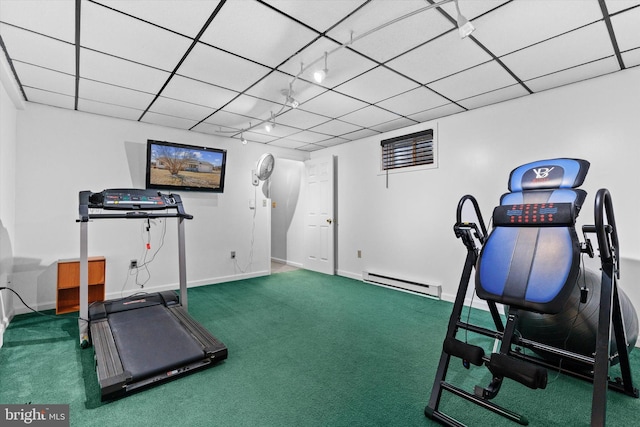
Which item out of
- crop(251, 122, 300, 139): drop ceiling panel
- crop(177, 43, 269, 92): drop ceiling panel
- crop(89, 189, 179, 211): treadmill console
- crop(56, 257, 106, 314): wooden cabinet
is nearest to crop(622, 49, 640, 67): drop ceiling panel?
crop(177, 43, 269, 92): drop ceiling panel

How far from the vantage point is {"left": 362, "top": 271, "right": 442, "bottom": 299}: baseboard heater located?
14.3 ft

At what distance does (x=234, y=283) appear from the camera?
524 cm

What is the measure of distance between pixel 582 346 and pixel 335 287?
10.7ft

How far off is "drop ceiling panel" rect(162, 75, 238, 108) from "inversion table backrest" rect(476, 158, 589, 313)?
9.77 ft

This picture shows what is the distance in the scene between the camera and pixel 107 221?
4.28 metres

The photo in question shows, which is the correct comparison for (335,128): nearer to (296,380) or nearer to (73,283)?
(296,380)

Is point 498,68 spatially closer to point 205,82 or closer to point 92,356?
point 205,82

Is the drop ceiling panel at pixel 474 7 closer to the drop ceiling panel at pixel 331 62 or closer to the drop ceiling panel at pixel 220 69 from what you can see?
the drop ceiling panel at pixel 331 62

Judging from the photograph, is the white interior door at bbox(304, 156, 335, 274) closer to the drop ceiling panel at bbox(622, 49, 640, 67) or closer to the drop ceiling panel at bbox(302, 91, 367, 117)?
the drop ceiling panel at bbox(302, 91, 367, 117)

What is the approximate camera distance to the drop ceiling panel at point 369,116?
3995 mm

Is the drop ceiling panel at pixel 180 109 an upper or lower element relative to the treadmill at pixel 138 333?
upper

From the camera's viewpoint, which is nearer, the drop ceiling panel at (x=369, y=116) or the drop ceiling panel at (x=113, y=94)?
the drop ceiling panel at (x=113, y=94)

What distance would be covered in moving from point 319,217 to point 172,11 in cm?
451

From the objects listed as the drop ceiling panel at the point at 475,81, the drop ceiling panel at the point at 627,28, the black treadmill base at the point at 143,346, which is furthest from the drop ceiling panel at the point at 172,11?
the drop ceiling panel at the point at 627,28
